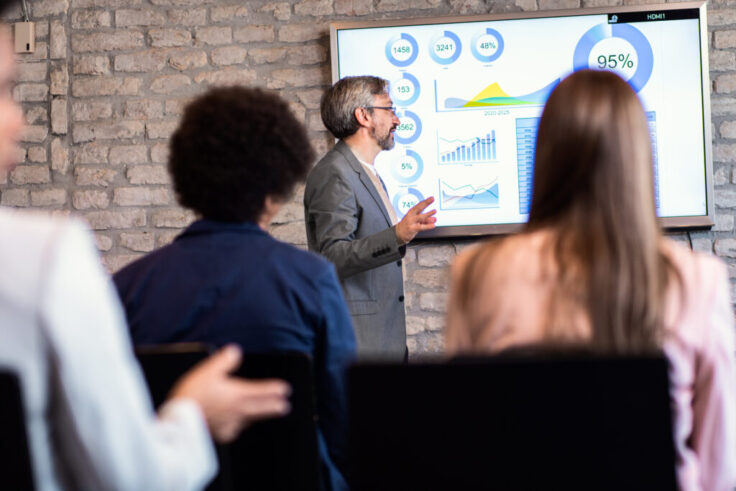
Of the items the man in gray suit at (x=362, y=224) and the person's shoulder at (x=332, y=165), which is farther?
the person's shoulder at (x=332, y=165)

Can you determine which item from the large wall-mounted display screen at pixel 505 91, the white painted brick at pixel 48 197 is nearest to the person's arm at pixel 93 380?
the large wall-mounted display screen at pixel 505 91

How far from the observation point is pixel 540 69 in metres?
4.02

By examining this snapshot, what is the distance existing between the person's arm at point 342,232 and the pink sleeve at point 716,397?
1.92m

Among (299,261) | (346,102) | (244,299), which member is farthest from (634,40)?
(244,299)

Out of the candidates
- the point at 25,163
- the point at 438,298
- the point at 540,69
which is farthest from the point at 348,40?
the point at 25,163

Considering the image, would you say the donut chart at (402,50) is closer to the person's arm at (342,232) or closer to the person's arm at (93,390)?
the person's arm at (342,232)

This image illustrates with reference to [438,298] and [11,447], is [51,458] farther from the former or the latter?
[438,298]

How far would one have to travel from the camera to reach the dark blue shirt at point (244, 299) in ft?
4.99

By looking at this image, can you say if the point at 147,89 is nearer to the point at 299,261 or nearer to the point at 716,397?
the point at 299,261

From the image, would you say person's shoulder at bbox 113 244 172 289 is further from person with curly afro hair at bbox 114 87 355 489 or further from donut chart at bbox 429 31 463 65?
donut chart at bbox 429 31 463 65

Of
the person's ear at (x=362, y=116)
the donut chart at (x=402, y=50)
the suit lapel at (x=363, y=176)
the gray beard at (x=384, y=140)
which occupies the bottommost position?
the suit lapel at (x=363, y=176)

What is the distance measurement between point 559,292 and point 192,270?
724 millimetres

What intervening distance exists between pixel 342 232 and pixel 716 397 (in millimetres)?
2092

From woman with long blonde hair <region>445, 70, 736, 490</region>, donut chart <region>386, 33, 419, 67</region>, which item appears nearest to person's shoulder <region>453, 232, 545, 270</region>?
woman with long blonde hair <region>445, 70, 736, 490</region>
